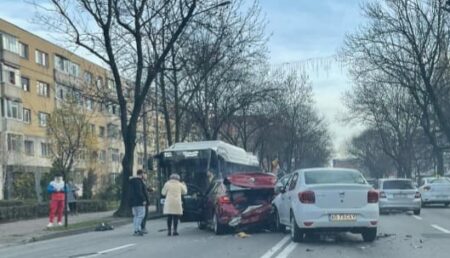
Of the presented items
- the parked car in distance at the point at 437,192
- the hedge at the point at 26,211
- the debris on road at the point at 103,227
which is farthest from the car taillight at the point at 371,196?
the parked car in distance at the point at 437,192

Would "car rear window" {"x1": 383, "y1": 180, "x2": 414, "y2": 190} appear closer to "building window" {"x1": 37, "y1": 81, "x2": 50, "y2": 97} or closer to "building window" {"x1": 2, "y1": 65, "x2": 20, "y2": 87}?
"building window" {"x1": 2, "y1": 65, "x2": 20, "y2": 87}

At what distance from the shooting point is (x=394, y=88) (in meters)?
58.4

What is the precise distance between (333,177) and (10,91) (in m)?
49.2

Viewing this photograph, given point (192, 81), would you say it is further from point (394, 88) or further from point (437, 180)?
point (394, 88)

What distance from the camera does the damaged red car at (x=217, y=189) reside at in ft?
61.7

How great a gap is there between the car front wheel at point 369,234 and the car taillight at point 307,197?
1362 mm

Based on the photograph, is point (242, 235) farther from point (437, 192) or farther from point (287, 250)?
point (437, 192)

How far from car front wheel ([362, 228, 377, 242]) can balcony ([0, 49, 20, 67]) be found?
4836cm

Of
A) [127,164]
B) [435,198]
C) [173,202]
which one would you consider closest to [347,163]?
[435,198]

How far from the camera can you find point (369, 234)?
51.6 ft

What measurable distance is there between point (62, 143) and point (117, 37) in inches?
532

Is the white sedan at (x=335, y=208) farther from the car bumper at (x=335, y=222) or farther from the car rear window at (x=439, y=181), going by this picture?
the car rear window at (x=439, y=181)

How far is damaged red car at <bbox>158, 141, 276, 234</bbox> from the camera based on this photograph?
61.7ft

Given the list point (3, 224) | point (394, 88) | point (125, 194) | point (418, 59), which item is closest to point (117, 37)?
point (125, 194)
